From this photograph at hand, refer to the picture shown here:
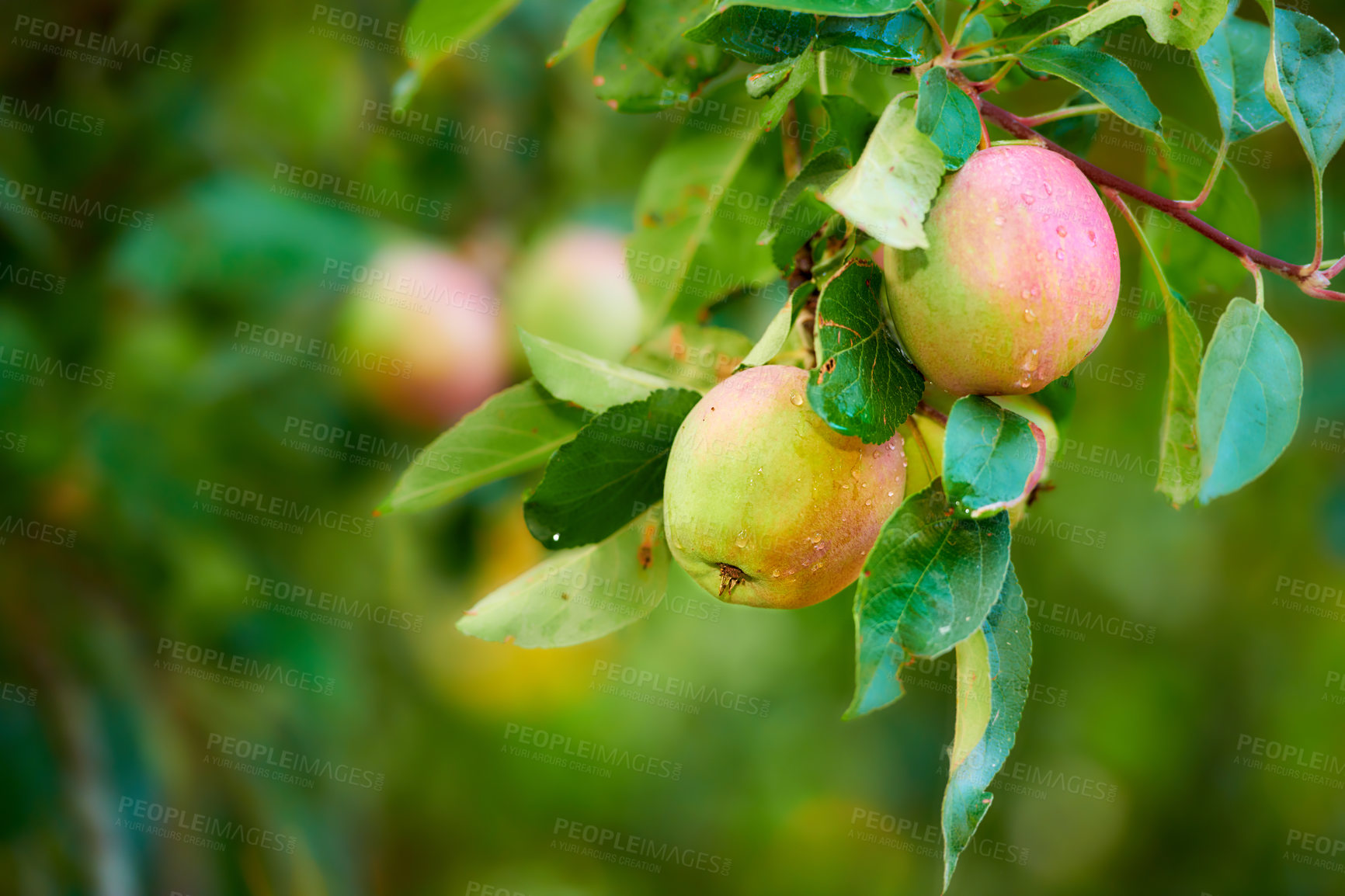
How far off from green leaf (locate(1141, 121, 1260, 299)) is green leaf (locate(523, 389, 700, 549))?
420mm

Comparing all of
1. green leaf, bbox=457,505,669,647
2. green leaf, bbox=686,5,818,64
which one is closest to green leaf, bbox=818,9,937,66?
green leaf, bbox=686,5,818,64

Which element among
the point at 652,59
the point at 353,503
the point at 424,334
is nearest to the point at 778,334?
the point at 652,59

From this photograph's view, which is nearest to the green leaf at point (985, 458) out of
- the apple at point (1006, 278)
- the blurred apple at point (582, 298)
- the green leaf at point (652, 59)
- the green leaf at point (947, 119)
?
the apple at point (1006, 278)

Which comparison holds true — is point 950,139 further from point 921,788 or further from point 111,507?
point 921,788

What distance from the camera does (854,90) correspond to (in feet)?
3.27

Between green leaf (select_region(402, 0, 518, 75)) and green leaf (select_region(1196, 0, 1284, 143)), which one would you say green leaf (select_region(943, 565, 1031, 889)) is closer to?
green leaf (select_region(1196, 0, 1284, 143))

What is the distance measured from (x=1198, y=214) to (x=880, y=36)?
0.42 m

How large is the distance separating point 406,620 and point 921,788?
55.8 inches

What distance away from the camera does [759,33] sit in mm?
695

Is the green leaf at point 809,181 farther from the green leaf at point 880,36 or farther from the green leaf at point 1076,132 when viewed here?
the green leaf at point 1076,132

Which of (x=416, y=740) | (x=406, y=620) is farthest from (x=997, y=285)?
(x=416, y=740)

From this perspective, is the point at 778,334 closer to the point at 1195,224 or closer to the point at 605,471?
the point at 605,471

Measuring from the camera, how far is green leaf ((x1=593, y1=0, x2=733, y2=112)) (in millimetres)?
970

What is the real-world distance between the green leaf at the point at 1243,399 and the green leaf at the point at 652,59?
0.54m
